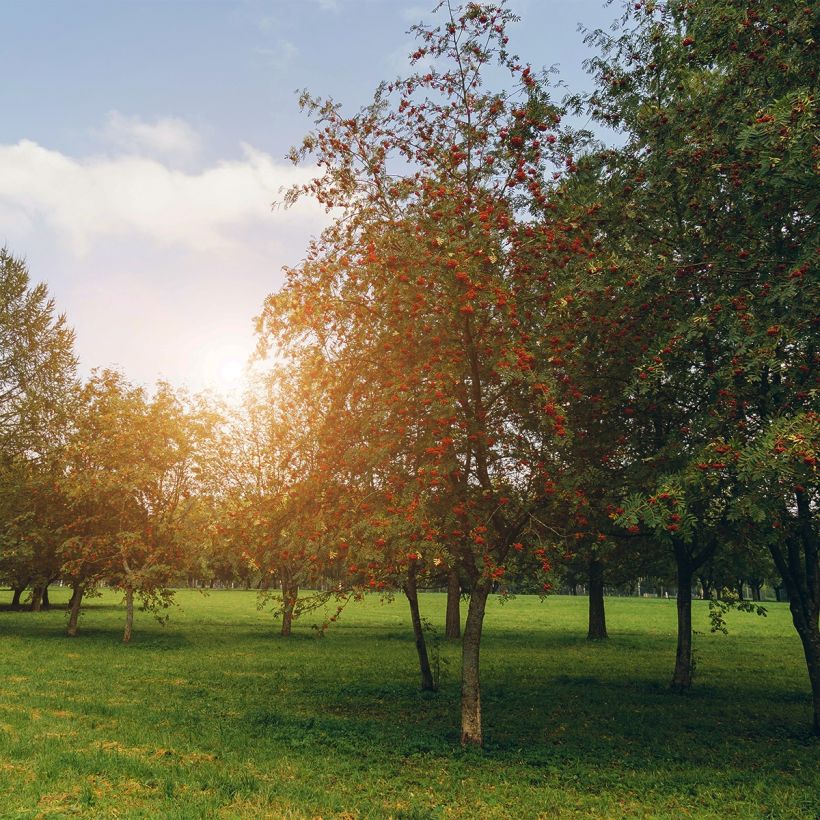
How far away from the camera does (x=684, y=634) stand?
21.3m

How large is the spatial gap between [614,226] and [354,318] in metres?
5.57

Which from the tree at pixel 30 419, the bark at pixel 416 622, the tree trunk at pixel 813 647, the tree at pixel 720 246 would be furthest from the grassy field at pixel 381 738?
the tree at pixel 30 419

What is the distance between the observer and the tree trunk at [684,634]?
21.0 metres

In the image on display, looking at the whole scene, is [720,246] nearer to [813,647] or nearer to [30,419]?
[813,647]

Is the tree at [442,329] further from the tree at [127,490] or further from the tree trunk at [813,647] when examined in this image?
the tree at [127,490]

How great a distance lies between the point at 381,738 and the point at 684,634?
1154 cm

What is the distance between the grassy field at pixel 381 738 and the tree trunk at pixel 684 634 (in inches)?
24.8

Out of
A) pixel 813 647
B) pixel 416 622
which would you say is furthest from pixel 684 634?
pixel 416 622

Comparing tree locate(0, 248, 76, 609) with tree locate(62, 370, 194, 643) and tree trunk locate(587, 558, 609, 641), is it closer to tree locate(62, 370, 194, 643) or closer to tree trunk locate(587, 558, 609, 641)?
tree locate(62, 370, 194, 643)

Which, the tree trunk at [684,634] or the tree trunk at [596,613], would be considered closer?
the tree trunk at [684,634]

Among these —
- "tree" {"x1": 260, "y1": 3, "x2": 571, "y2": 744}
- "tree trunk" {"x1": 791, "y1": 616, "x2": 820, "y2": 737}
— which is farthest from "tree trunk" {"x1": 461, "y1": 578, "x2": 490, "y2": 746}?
"tree trunk" {"x1": 791, "y1": 616, "x2": 820, "y2": 737}

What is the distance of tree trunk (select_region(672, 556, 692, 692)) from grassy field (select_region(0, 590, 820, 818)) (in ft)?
2.07

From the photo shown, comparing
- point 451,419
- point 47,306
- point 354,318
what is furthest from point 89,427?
point 451,419

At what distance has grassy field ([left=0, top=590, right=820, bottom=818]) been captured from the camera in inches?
404
